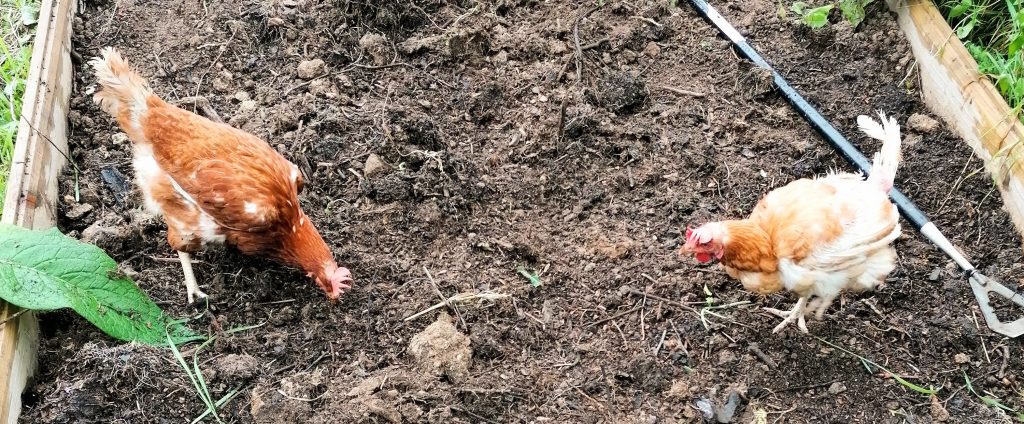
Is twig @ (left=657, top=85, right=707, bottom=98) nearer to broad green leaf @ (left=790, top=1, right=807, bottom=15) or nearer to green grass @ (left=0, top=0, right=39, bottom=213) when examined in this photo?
broad green leaf @ (left=790, top=1, right=807, bottom=15)

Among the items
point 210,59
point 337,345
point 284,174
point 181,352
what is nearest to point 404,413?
point 337,345

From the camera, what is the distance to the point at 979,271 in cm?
307

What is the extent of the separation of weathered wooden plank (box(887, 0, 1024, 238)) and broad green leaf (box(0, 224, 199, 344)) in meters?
3.83

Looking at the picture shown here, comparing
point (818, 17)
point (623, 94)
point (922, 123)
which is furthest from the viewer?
point (818, 17)

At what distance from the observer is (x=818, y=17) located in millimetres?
3945

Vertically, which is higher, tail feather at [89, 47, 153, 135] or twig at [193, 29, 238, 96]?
tail feather at [89, 47, 153, 135]

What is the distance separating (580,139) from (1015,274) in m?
2.11

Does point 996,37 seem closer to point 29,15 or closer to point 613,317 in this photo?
point 613,317

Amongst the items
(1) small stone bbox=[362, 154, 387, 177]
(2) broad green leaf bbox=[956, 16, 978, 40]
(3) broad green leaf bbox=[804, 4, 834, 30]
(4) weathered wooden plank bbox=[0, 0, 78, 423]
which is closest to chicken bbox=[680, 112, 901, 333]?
(2) broad green leaf bbox=[956, 16, 978, 40]

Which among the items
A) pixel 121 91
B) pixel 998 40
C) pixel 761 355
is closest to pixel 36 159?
pixel 121 91

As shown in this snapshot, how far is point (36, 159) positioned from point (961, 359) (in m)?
4.23

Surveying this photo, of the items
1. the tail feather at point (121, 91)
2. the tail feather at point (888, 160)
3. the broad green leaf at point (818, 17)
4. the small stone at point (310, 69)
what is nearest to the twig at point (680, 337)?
the tail feather at point (888, 160)

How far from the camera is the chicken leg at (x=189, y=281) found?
9.80 feet

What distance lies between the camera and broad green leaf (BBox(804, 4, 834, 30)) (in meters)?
3.94
